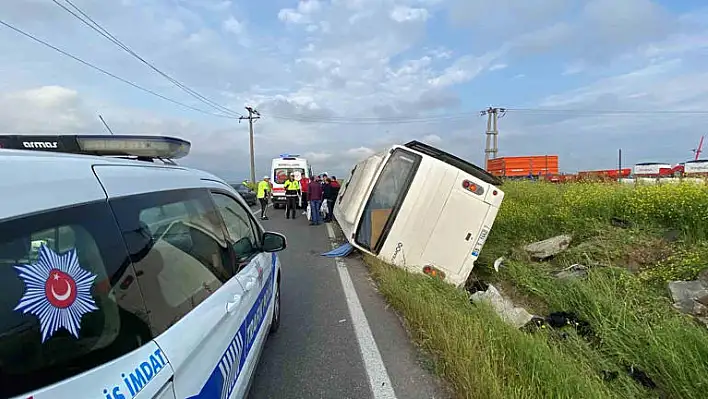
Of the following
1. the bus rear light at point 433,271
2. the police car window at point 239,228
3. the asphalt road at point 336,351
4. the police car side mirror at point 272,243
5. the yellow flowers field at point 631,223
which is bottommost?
the asphalt road at point 336,351

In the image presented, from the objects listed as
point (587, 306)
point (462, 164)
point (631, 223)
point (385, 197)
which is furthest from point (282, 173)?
point (587, 306)

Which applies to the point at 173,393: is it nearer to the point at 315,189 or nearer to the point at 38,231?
the point at 38,231

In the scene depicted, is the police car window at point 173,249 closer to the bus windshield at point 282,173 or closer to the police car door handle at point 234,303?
the police car door handle at point 234,303

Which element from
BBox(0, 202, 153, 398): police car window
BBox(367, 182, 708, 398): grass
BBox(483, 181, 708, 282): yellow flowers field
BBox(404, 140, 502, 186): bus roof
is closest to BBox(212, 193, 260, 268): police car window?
BBox(0, 202, 153, 398): police car window

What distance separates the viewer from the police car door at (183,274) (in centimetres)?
162

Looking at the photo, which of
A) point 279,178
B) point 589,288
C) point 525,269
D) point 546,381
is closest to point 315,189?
point 279,178

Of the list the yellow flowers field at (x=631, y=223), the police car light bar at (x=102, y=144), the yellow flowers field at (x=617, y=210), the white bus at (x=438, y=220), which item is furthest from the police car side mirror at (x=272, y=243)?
the yellow flowers field at (x=617, y=210)

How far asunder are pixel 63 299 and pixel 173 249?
83cm

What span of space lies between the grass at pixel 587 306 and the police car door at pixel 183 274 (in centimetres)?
181

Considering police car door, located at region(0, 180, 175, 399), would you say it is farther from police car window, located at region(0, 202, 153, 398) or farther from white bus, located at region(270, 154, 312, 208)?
white bus, located at region(270, 154, 312, 208)

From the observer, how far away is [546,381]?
2.86 m

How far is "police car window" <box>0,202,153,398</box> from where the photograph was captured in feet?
3.58

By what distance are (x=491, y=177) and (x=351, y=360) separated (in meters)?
4.31

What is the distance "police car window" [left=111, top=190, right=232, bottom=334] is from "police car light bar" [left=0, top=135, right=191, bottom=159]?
333 millimetres
